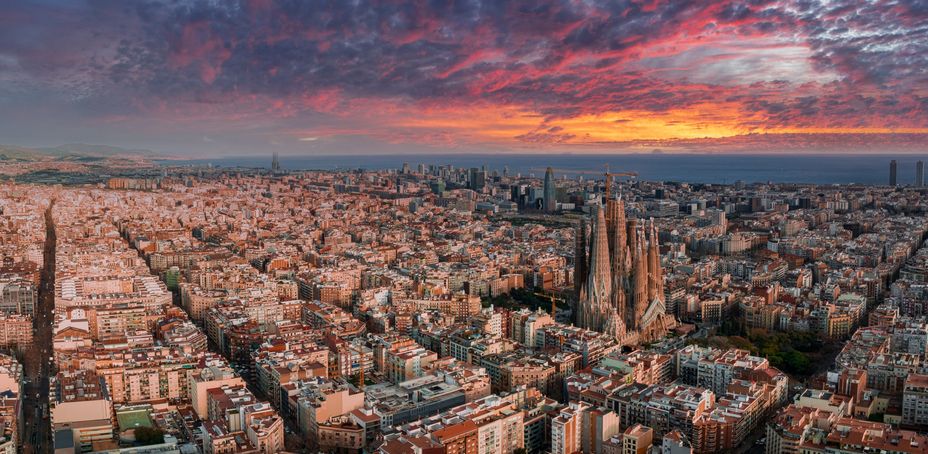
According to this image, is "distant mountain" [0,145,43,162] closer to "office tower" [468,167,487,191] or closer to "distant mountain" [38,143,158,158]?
"distant mountain" [38,143,158,158]

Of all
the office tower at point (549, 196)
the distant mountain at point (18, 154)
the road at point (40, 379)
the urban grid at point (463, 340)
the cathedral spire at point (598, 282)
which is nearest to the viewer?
the urban grid at point (463, 340)

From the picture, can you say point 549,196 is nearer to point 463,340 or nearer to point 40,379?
point 463,340

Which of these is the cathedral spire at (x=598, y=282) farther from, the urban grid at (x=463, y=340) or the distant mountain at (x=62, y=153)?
the distant mountain at (x=62, y=153)

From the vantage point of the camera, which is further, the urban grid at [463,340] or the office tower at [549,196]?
the office tower at [549,196]

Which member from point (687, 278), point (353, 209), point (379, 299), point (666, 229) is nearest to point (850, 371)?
point (687, 278)

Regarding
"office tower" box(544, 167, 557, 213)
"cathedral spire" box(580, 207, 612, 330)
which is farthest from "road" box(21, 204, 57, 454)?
"office tower" box(544, 167, 557, 213)

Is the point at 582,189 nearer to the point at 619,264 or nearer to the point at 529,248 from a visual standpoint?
the point at 529,248

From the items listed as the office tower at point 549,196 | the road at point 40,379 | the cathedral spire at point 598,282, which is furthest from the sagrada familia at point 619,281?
the office tower at point 549,196
